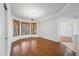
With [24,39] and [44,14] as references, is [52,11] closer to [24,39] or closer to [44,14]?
[44,14]

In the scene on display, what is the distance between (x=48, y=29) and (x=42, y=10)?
418mm

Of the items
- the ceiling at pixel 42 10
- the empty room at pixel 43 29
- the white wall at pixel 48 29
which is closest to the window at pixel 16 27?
the empty room at pixel 43 29

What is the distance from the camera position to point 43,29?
6.52 feet

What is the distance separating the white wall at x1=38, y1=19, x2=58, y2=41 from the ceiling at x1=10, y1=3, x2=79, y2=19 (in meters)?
0.14

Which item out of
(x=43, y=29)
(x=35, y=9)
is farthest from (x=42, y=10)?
(x=43, y=29)

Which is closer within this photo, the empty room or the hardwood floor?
the empty room

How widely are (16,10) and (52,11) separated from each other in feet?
2.39

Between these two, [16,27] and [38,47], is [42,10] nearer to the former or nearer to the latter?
[16,27]

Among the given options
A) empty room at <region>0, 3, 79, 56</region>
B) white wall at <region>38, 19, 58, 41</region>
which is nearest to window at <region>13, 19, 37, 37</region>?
empty room at <region>0, 3, 79, 56</region>

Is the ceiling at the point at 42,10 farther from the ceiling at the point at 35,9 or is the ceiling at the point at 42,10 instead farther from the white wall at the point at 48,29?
the white wall at the point at 48,29

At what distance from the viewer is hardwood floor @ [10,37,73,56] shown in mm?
1969

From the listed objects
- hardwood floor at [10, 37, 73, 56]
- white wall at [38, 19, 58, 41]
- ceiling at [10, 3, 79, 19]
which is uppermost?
ceiling at [10, 3, 79, 19]

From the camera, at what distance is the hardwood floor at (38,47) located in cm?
197

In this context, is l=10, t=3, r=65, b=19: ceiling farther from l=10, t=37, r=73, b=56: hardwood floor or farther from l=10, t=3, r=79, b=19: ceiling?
l=10, t=37, r=73, b=56: hardwood floor
